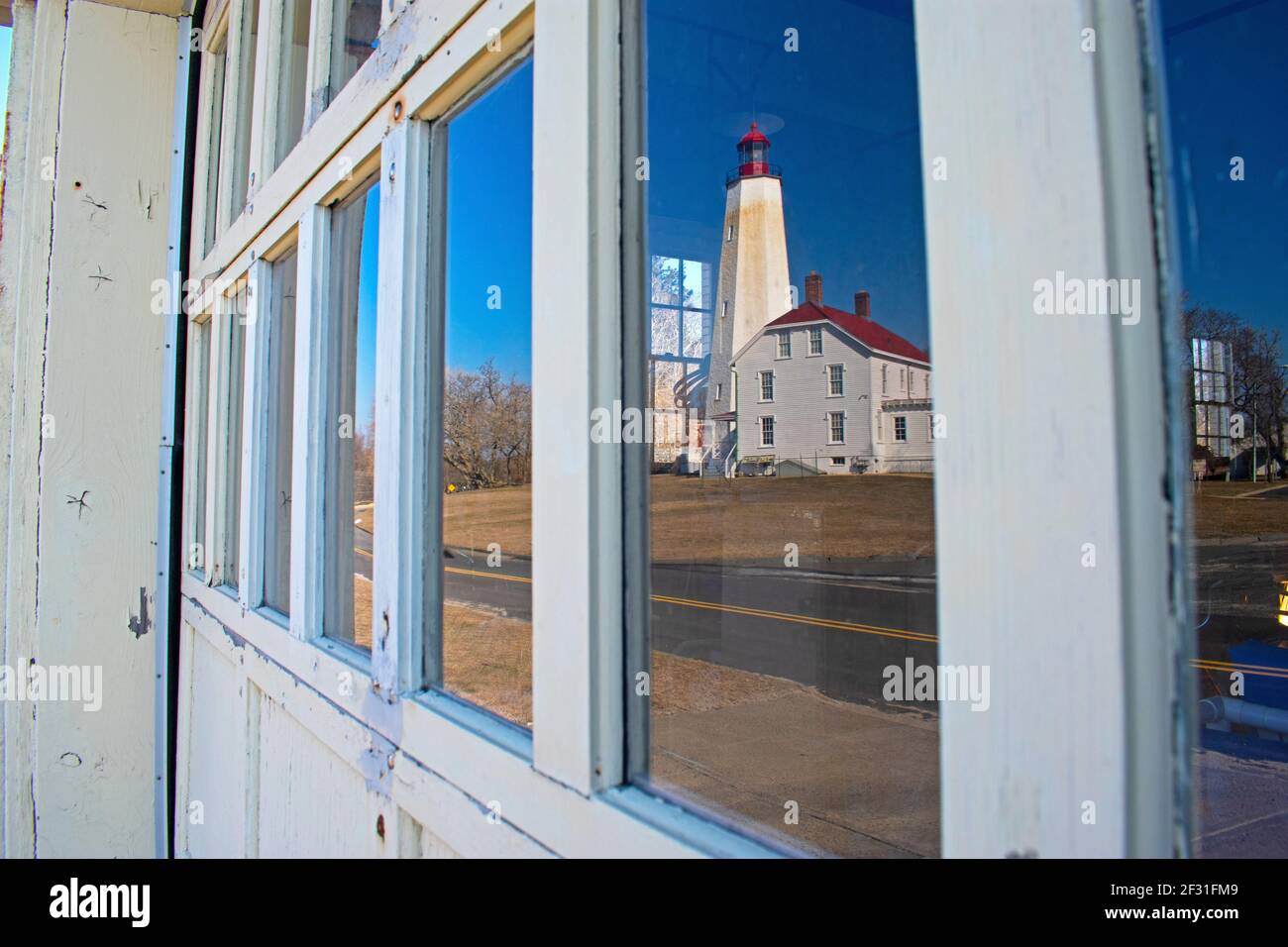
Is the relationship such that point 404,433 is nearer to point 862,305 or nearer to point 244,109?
point 244,109

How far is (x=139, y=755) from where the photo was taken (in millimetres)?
2748

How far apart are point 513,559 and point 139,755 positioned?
206 centimetres

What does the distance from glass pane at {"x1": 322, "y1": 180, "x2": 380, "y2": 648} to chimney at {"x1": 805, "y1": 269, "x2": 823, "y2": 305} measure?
953 cm

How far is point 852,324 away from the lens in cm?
1019

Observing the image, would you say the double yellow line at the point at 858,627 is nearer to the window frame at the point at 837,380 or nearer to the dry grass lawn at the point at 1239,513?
the dry grass lawn at the point at 1239,513

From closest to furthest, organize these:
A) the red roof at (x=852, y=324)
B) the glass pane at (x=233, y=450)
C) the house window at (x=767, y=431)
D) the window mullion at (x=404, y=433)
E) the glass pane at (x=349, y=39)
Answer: the window mullion at (x=404, y=433) < the glass pane at (x=349, y=39) < the glass pane at (x=233, y=450) < the red roof at (x=852, y=324) < the house window at (x=767, y=431)

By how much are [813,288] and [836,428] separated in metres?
1.93

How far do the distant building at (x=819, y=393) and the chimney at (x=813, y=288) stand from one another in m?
0.01

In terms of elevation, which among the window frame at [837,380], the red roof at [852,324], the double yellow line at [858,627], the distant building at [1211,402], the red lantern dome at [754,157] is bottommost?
the double yellow line at [858,627]

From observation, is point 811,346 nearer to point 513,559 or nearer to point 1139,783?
point 513,559

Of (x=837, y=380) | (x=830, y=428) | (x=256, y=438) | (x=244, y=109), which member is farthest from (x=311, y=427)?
(x=830, y=428)

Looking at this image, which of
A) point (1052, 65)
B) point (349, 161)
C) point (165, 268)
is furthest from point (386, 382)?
point (165, 268)

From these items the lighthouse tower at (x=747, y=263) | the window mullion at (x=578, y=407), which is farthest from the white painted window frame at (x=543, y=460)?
the lighthouse tower at (x=747, y=263)

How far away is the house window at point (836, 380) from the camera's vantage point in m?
10.0
